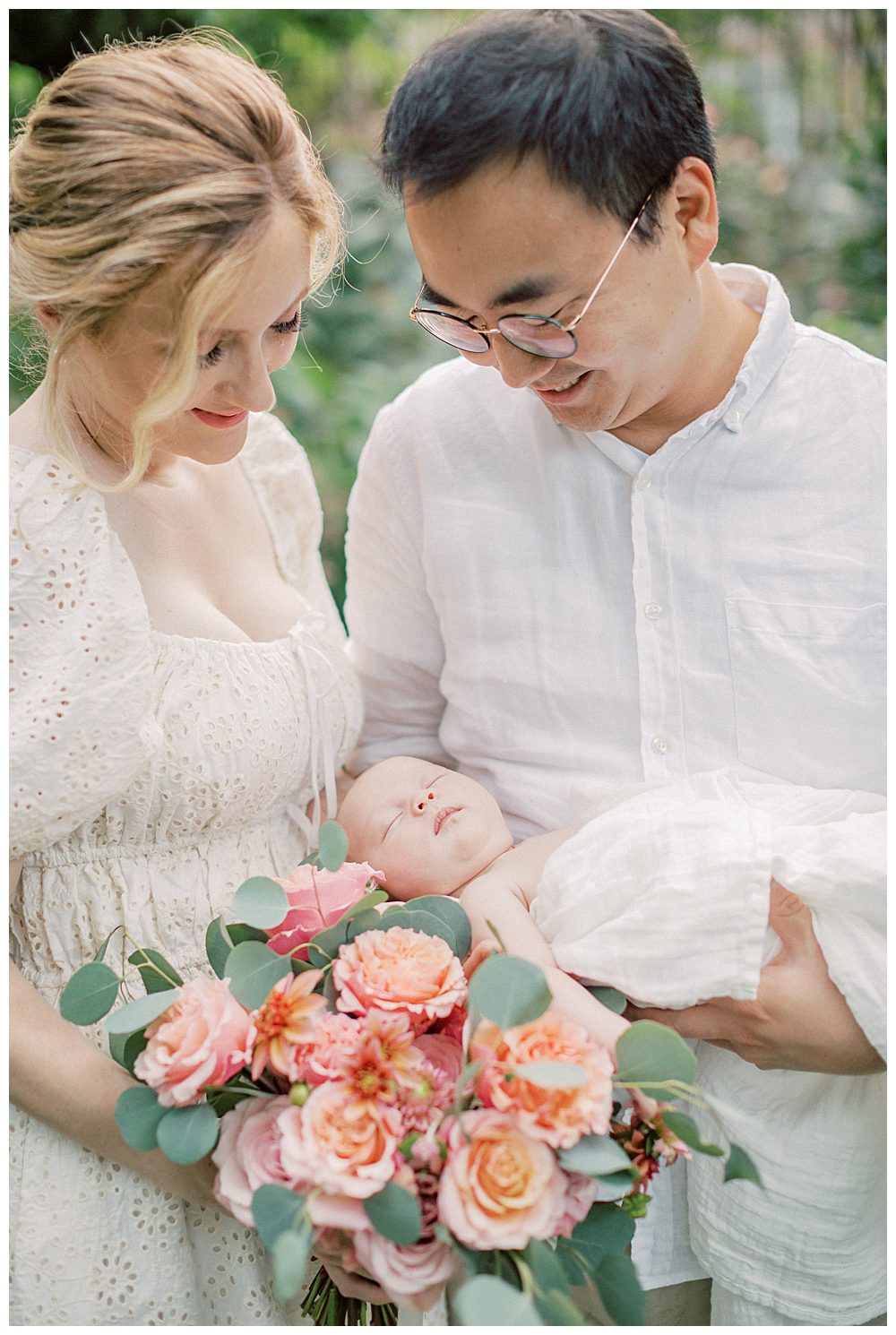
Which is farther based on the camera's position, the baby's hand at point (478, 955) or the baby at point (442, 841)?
the baby at point (442, 841)

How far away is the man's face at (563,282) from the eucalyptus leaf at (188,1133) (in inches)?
38.8

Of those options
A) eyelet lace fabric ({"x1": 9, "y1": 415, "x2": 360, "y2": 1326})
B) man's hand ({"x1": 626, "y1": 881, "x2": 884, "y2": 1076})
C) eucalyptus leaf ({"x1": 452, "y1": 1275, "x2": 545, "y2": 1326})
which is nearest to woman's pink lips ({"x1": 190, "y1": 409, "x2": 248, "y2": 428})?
eyelet lace fabric ({"x1": 9, "y1": 415, "x2": 360, "y2": 1326})

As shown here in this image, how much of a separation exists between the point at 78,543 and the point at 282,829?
0.55 m

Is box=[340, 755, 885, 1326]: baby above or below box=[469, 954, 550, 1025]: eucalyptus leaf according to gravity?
below

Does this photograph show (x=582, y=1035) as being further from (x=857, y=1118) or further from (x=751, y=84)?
(x=751, y=84)

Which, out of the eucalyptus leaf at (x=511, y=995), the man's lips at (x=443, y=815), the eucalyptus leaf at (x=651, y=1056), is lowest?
the man's lips at (x=443, y=815)

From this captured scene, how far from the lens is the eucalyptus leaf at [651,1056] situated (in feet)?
3.69

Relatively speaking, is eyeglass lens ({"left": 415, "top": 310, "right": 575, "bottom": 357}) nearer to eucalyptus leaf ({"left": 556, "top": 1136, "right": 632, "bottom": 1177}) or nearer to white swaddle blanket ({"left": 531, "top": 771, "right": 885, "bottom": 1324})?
white swaddle blanket ({"left": 531, "top": 771, "right": 885, "bottom": 1324})

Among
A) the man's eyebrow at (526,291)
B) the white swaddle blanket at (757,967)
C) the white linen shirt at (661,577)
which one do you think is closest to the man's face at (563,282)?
the man's eyebrow at (526,291)

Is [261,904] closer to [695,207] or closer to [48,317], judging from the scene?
[48,317]

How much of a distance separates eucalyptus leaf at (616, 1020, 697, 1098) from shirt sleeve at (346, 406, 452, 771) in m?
0.86

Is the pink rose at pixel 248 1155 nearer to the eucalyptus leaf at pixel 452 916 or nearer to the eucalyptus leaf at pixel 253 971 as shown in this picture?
the eucalyptus leaf at pixel 253 971

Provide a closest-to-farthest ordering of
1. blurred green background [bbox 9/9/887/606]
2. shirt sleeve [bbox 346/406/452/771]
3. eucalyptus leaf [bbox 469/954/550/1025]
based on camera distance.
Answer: eucalyptus leaf [bbox 469/954/550/1025] < shirt sleeve [bbox 346/406/452/771] < blurred green background [bbox 9/9/887/606]

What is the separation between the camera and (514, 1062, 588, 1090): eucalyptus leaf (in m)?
1.03
